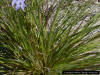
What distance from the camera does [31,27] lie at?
1194 millimetres

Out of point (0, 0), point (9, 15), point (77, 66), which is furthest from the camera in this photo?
point (0, 0)

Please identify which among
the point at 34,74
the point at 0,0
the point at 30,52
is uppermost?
the point at 0,0

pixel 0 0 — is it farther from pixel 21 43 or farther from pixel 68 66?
pixel 68 66

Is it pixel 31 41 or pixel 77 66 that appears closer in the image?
pixel 77 66

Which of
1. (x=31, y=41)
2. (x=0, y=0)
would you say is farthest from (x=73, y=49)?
(x=0, y=0)

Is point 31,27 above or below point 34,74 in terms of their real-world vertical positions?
above

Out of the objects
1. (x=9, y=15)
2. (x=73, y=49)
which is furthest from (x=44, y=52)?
(x=9, y=15)

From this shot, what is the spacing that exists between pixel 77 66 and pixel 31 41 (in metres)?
0.33

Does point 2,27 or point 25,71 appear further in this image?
point 2,27

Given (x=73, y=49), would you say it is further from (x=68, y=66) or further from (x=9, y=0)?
(x=9, y=0)

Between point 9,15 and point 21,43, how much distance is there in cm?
19

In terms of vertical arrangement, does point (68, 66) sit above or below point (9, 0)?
below

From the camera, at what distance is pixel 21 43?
3.72 ft

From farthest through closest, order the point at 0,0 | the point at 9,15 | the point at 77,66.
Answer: the point at 0,0 < the point at 9,15 < the point at 77,66
